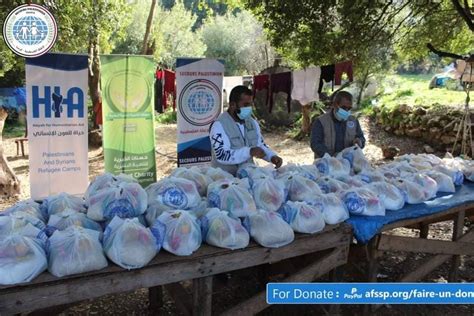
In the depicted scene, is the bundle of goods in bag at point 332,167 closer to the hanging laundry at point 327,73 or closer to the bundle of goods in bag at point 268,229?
the bundle of goods in bag at point 268,229

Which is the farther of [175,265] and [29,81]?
[29,81]

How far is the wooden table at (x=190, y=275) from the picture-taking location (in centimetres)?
206

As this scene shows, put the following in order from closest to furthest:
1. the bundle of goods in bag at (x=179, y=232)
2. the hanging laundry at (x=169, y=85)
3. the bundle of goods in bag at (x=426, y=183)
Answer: the bundle of goods in bag at (x=179, y=232) → the bundle of goods in bag at (x=426, y=183) → the hanging laundry at (x=169, y=85)

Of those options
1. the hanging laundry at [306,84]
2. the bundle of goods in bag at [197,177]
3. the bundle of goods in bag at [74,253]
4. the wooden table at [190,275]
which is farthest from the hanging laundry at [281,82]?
the bundle of goods in bag at [74,253]

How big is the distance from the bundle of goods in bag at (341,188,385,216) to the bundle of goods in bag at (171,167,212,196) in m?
1.09

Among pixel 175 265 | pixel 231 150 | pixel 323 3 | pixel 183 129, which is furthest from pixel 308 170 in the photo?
pixel 323 3

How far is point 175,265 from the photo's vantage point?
2.40 m

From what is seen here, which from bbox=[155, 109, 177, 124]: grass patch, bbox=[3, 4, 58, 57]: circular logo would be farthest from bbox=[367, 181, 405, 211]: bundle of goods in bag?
bbox=[155, 109, 177, 124]: grass patch

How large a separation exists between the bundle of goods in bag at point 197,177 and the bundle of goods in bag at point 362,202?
109 cm

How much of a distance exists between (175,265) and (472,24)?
266 inches

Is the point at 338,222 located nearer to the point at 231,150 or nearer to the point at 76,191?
the point at 231,150

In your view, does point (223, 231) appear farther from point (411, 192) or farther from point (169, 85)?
point (169, 85)

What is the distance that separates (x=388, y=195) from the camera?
3402 mm

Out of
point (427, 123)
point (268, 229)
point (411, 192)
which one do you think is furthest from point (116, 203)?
point (427, 123)
